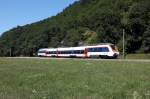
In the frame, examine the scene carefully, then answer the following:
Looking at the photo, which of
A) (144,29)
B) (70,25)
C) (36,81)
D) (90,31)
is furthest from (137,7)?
(36,81)

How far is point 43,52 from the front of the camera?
121 metres

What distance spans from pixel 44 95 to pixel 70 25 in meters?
154

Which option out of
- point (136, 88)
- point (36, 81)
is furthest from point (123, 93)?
point (36, 81)

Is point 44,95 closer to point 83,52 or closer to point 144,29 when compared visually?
point 83,52

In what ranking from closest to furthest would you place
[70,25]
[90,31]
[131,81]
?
[131,81], [90,31], [70,25]

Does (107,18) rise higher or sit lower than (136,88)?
higher

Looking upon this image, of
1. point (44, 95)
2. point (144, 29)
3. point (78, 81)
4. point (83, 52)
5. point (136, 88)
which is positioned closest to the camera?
point (44, 95)

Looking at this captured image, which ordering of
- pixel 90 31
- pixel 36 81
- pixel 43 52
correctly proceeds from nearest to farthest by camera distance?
pixel 36 81 → pixel 43 52 → pixel 90 31

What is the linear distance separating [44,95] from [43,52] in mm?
104850

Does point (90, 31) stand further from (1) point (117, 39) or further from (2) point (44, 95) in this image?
(2) point (44, 95)

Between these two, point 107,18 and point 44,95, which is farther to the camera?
point 107,18

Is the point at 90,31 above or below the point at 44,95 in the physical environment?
above

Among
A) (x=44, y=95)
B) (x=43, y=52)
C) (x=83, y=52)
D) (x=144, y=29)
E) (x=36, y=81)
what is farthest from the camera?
(x=43, y=52)

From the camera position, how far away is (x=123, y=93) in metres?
16.5
